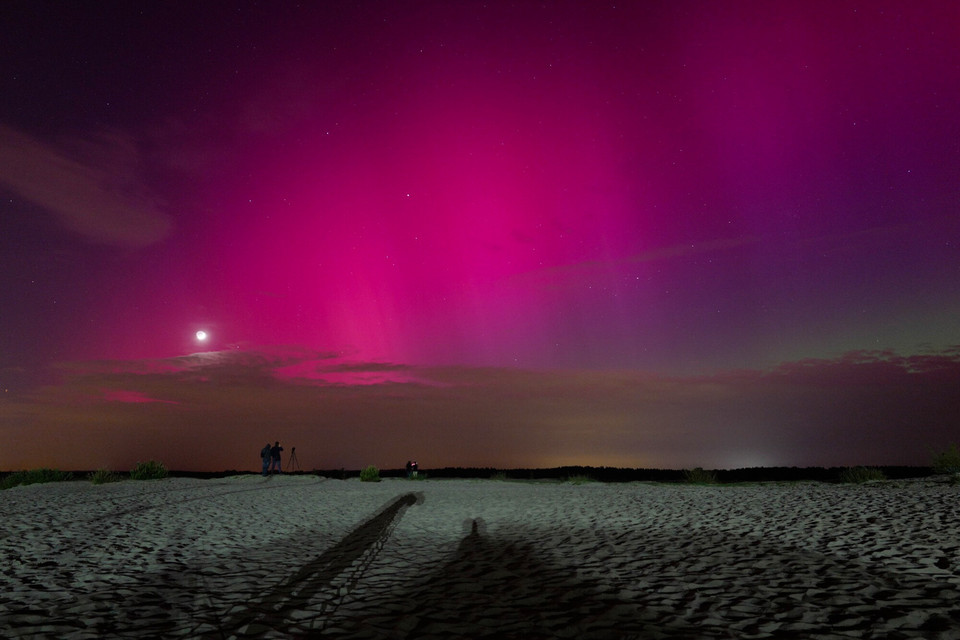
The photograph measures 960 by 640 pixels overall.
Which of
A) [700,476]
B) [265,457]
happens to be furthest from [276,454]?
[700,476]

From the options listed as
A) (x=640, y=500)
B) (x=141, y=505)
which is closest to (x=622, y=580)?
(x=640, y=500)

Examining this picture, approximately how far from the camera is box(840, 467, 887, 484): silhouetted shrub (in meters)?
19.9

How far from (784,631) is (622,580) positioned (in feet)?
6.78

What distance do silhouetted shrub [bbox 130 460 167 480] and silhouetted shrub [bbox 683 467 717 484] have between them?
2429cm

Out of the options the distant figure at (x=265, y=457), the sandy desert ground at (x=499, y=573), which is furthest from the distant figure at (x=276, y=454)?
the sandy desert ground at (x=499, y=573)

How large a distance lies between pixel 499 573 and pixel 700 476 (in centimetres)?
1937

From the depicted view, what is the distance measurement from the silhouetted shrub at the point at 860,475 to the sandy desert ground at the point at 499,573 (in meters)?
8.77

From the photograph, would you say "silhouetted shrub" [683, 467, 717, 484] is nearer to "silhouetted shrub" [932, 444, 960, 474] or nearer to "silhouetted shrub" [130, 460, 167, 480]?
"silhouetted shrub" [932, 444, 960, 474]

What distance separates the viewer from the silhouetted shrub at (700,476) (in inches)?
919

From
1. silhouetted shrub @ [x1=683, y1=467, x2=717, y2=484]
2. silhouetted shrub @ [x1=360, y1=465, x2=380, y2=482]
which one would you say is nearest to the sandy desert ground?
silhouetted shrub @ [x1=683, y1=467, x2=717, y2=484]

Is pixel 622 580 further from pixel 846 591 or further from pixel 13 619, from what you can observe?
pixel 13 619

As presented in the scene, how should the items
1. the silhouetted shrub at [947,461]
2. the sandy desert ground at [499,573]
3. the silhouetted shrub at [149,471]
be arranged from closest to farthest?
the sandy desert ground at [499,573], the silhouetted shrub at [947,461], the silhouetted shrub at [149,471]

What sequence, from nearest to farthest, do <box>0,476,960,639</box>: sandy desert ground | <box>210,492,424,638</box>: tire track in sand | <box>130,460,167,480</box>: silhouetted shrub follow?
<box>0,476,960,639</box>: sandy desert ground → <box>210,492,424,638</box>: tire track in sand → <box>130,460,167,480</box>: silhouetted shrub

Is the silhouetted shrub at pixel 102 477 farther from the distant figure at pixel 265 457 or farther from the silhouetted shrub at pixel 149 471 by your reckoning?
the distant figure at pixel 265 457
